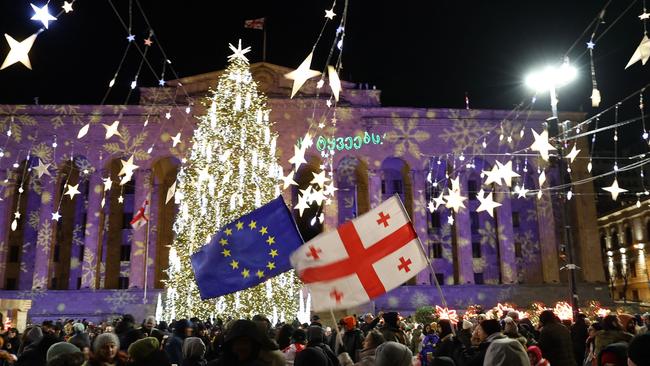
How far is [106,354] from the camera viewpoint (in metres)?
4.95

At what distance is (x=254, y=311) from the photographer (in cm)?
1734

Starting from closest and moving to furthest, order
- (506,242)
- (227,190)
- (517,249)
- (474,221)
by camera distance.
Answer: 1. (227,190)
2. (506,242)
3. (517,249)
4. (474,221)

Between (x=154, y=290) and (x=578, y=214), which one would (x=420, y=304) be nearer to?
(x=578, y=214)

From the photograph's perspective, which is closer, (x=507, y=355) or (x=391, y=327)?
(x=507, y=355)

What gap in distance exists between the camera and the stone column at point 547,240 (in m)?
41.2

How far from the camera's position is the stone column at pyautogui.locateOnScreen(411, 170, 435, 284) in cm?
3997

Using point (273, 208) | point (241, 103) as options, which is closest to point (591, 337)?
point (273, 208)

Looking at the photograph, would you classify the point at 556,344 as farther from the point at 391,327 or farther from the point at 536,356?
the point at 391,327

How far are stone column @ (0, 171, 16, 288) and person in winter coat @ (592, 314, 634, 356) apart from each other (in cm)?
4185

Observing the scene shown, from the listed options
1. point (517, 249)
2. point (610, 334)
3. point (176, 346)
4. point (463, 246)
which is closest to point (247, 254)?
point (176, 346)

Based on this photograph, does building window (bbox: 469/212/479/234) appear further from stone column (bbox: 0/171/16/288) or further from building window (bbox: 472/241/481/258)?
stone column (bbox: 0/171/16/288)

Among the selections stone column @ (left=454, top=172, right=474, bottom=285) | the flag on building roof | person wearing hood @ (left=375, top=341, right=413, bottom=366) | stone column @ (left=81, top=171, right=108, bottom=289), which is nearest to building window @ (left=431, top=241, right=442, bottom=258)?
stone column @ (left=454, top=172, right=474, bottom=285)

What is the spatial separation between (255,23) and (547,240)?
28.0m

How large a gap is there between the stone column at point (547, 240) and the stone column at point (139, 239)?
95.1ft
